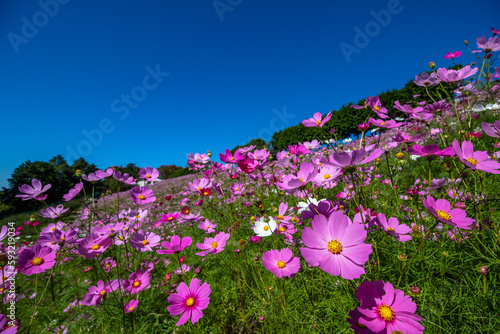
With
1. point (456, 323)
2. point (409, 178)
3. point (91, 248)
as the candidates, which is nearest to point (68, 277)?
point (91, 248)

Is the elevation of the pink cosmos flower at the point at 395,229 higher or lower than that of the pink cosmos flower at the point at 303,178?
lower

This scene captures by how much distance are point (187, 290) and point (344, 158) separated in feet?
3.08

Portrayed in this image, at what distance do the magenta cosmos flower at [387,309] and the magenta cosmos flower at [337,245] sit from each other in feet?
0.21

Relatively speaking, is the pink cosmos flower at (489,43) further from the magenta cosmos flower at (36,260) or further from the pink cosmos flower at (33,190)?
the pink cosmos flower at (33,190)

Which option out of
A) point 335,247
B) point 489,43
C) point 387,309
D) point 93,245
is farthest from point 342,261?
point 489,43

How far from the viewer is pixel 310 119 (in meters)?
1.20

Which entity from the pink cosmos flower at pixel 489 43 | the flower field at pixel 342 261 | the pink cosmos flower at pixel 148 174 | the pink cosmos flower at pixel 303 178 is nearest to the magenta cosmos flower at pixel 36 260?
the flower field at pixel 342 261

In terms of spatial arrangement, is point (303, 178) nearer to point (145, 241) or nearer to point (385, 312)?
point (385, 312)

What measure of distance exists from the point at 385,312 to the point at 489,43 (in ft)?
6.15

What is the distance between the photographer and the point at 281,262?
3.16ft

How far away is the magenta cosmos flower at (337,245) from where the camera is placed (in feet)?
1.85

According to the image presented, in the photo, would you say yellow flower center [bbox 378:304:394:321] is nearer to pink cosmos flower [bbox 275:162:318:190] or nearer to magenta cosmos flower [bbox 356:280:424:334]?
magenta cosmos flower [bbox 356:280:424:334]

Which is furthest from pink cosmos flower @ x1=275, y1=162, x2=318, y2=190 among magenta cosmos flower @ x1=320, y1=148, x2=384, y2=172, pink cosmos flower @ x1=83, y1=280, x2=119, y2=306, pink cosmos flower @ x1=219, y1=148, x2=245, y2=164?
pink cosmos flower @ x1=83, y1=280, x2=119, y2=306

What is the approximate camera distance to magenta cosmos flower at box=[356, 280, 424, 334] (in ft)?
1.76
